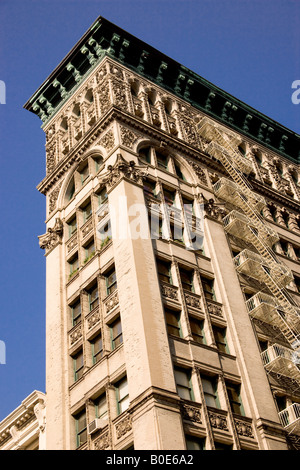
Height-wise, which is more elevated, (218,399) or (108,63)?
(108,63)

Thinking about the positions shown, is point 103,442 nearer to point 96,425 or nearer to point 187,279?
point 96,425

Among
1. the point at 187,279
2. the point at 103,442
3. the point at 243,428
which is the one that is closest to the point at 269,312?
the point at 187,279

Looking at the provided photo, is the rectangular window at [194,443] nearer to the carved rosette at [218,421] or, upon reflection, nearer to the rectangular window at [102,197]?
the carved rosette at [218,421]

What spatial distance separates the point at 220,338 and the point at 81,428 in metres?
7.91

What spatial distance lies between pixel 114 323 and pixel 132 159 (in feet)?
36.3

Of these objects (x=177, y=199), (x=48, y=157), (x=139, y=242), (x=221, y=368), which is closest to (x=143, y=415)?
(x=221, y=368)

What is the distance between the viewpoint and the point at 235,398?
32.5 metres

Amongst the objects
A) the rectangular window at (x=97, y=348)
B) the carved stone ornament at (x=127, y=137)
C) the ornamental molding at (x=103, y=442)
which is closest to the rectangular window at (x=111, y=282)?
the rectangular window at (x=97, y=348)

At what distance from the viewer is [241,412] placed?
3203 centimetres

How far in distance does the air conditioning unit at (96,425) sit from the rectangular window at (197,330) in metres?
5.72

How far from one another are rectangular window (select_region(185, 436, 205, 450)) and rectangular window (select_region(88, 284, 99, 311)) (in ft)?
32.6

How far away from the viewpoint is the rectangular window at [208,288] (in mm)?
36656
